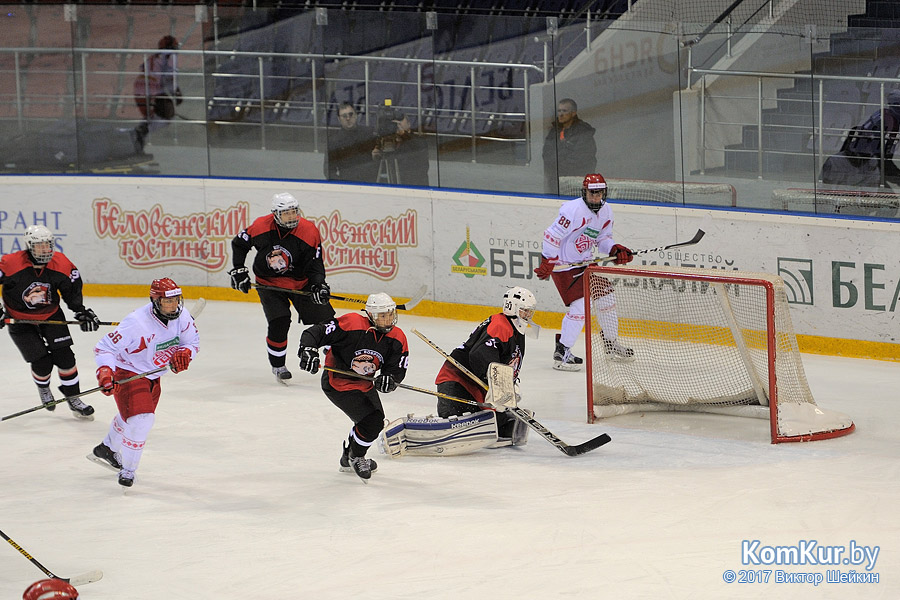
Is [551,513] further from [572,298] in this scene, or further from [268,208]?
[268,208]

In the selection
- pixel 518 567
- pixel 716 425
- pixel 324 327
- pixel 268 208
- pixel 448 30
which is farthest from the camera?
pixel 268 208

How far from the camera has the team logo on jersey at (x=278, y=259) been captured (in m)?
7.67

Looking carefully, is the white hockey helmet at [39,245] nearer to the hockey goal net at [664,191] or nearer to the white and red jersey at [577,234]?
the white and red jersey at [577,234]

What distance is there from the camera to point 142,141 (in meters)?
10.5

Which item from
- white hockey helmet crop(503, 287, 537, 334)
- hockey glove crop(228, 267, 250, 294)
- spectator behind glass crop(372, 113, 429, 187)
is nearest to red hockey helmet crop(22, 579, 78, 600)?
white hockey helmet crop(503, 287, 537, 334)

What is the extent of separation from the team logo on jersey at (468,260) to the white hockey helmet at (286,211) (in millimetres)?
2057

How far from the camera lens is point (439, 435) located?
19.9 feet

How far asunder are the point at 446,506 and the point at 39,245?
9.31 feet

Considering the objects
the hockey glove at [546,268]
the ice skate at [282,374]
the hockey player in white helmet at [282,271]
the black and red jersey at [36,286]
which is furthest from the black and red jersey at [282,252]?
the hockey glove at [546,268]

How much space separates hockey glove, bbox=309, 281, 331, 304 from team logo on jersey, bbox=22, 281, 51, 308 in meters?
1.61

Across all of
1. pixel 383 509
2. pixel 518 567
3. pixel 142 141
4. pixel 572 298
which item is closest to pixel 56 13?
pixel 142 141

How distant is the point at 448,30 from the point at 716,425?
4.17m

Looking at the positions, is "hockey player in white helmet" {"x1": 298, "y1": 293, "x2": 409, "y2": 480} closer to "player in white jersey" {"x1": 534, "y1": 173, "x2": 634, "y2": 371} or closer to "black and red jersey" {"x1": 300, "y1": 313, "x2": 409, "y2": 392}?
"black and red jersey" {"x1": 300, "y1": 313, "x2": 409, "y2": 392}

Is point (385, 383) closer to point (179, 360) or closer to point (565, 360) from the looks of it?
point (179, 360)
